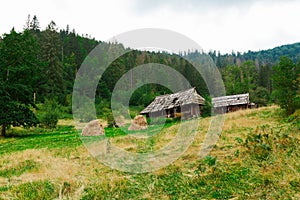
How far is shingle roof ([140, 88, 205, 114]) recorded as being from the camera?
4054 cm

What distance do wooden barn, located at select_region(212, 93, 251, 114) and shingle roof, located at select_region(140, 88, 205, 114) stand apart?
5.33 m

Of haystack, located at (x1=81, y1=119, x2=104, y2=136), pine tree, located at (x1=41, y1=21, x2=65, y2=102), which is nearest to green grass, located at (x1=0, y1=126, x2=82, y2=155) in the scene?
haystack, located at (x1=81, y1=119, x2=104, y2=136)

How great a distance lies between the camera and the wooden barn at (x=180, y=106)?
133ft

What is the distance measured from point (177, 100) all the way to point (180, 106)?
1.45 m

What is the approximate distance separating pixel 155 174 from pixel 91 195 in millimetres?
2333

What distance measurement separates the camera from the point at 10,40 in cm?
3042

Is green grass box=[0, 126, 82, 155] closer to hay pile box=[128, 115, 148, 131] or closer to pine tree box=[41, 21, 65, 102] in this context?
hay pile box=[128, 115, 148, 131]

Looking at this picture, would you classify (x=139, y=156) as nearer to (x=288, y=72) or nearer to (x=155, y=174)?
(x=155, y=174)

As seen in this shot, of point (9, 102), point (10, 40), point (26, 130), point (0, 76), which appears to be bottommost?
point (26, 130)

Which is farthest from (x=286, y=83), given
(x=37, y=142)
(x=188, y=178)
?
(x=37, y=142)

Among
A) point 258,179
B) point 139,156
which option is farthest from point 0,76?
point 258,179

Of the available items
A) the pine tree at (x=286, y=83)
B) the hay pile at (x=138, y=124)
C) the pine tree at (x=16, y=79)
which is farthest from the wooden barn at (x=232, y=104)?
the pine tree at (x=16, y=79)

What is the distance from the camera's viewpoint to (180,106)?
41312 mm

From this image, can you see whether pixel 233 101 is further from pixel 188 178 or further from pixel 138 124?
pixel 188 178
